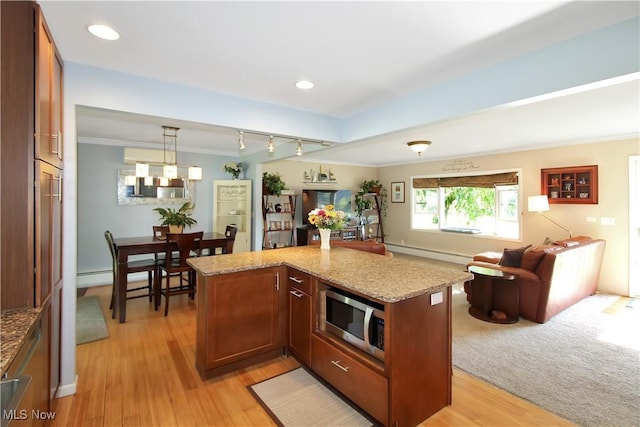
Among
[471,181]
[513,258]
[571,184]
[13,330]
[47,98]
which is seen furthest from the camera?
[471,181]

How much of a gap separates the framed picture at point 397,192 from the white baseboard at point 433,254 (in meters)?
1.19

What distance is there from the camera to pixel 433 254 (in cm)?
743

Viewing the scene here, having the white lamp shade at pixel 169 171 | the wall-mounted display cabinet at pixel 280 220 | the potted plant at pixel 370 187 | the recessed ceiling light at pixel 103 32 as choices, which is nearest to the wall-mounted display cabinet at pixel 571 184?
the potted plant at pixel 370 187

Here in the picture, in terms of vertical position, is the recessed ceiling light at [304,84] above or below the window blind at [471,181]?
above

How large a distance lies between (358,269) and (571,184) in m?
4.88

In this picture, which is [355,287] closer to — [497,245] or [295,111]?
[295,111]

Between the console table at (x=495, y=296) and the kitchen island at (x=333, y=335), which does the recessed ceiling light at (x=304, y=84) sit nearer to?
the kitchen island at (x=333, y=335)

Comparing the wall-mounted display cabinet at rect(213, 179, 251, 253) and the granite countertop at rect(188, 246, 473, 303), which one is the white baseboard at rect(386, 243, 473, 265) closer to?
the wall-mounted display cabinet at rect(213, 179, 251, 253)

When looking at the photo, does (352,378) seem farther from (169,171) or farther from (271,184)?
(271,184)

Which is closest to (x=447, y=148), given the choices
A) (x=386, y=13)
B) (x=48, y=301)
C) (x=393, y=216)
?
(x=393, y=216)

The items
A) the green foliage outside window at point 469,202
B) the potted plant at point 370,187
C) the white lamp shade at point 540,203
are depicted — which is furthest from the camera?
the potted plant at point 370,187

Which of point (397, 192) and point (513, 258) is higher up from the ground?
point (397, 192)

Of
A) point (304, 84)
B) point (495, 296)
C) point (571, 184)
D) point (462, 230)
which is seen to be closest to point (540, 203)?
point (571, 184)

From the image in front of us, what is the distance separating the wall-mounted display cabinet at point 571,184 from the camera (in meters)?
5.04
